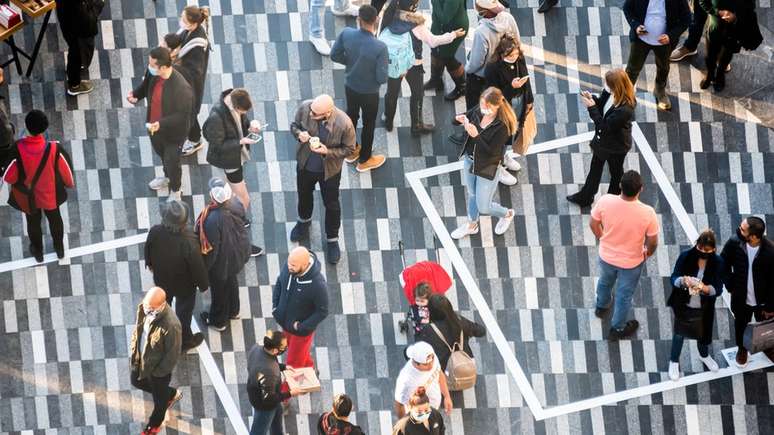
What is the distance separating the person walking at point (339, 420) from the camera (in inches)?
470

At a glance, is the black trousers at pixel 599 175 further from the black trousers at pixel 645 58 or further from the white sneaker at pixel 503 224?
the black trousers at pixel 645 58

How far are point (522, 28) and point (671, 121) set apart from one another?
73.3 inches

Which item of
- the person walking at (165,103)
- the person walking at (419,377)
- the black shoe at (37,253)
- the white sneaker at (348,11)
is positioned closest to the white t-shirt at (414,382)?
the person walking at (419,377)

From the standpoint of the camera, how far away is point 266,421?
13000 mm

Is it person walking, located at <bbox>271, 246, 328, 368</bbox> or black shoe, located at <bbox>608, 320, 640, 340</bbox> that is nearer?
person walking, located at <bbox>271, 246, 328, 368</bbox>

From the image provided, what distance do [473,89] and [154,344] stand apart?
4.30 meters

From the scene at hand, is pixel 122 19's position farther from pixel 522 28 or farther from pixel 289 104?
pixel 522 28

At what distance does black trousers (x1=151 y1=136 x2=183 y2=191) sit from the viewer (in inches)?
567

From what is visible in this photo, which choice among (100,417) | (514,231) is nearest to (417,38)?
(514,231)

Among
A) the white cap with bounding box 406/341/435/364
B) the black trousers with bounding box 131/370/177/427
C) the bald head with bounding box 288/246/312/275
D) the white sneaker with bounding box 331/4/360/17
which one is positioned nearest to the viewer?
the white cap with bounding box 406/341/435/364

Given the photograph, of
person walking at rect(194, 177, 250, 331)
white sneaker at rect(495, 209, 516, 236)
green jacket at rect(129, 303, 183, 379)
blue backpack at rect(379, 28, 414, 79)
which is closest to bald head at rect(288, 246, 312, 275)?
person walking at rect(194, 177, 250, 331)

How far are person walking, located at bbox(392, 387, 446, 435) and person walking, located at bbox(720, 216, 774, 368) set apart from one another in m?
3.03

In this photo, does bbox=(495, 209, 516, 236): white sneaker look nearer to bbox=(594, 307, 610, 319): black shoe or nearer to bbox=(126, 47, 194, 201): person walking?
bbox=(594, 307, 610, 319): black shoe

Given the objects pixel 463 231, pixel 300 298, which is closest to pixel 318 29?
pixel 463 231
